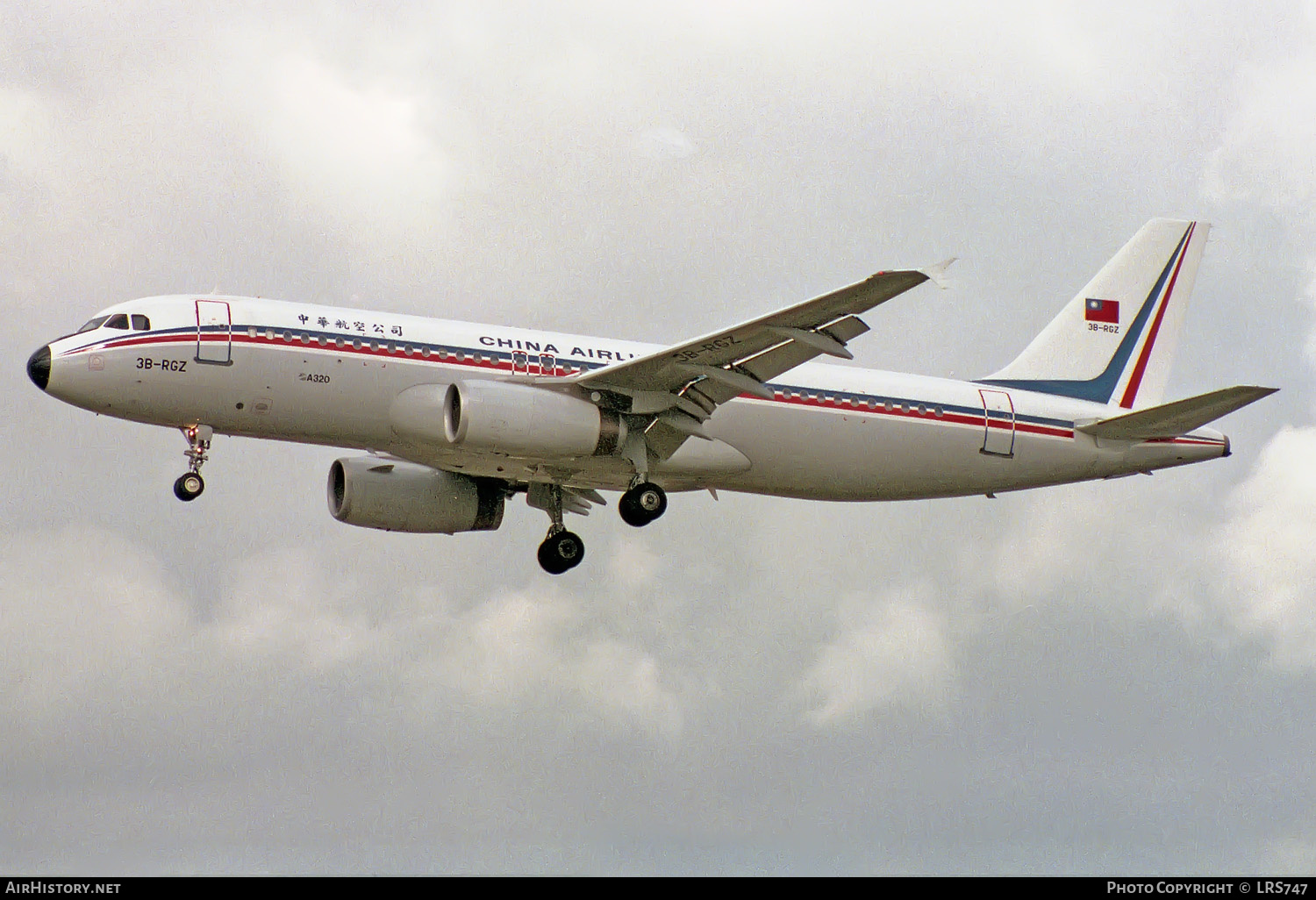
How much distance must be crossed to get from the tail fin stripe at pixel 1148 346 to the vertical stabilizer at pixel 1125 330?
0.02 meters

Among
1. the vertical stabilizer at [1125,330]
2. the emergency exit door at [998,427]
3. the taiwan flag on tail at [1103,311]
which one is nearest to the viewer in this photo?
the emergency exit door at [998,427]

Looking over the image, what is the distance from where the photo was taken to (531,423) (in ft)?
120

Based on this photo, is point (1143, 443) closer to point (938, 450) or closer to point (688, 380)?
point (938, 450)

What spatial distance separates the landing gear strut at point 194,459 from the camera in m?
36.7

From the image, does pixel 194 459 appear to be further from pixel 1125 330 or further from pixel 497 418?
pixel 1125 330

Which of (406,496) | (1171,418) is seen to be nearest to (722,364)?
(406,496)

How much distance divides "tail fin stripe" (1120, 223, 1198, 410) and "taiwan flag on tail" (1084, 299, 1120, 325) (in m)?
0.98

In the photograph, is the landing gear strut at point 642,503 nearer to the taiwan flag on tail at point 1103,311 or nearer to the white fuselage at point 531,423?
the white fuselage at point 531,423

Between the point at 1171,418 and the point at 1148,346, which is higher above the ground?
the point at 1148,346

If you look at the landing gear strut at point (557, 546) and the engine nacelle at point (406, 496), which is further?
the landing gear strut at point (557, 546)

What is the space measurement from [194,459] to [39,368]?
356 centimetres

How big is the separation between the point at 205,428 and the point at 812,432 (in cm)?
1325

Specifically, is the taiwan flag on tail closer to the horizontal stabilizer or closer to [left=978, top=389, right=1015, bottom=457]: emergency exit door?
the horizontal stabilizer

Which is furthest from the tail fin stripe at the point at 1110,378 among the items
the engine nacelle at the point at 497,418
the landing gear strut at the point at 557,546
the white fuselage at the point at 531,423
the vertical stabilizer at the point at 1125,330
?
the engine nacelle at the point at 497,418
